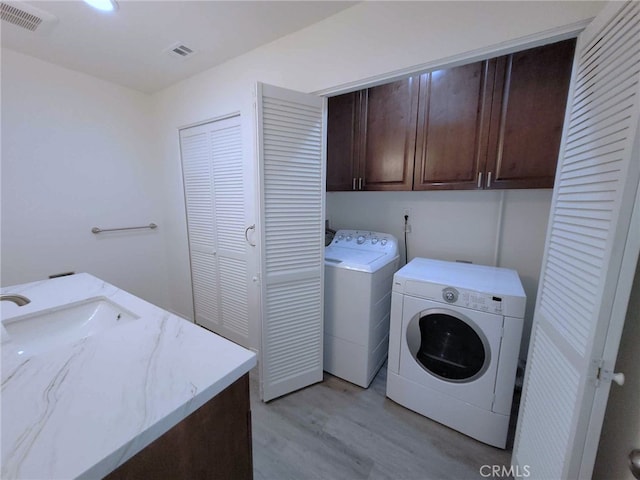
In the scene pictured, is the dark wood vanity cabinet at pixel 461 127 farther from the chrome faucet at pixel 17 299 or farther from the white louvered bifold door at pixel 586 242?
the chrome faucet at pixel 17 299

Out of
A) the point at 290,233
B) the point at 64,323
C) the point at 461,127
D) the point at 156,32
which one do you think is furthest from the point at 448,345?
the point at 156,32

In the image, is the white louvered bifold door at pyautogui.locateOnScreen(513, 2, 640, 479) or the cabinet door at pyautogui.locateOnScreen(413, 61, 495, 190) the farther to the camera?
the cabinet door at pyautogui.locateOnScreen(413, 61, 495, 190)

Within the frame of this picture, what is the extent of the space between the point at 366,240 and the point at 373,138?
842 mm

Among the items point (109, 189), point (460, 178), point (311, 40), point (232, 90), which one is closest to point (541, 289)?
point (460, 178)

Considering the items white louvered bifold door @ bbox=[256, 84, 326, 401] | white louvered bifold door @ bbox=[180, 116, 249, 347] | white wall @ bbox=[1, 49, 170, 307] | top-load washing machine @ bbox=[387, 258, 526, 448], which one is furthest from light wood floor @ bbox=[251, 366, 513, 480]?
white wall @ bbox=[1, 49, 170, 307]

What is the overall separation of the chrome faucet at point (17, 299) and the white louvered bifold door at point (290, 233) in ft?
3.48

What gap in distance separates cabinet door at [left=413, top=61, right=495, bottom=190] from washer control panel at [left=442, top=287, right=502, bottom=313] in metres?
0.72

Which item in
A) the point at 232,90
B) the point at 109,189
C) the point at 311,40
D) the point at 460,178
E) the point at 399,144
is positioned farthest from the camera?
the point at 109,189

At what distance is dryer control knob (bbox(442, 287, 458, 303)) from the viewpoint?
1462 mm

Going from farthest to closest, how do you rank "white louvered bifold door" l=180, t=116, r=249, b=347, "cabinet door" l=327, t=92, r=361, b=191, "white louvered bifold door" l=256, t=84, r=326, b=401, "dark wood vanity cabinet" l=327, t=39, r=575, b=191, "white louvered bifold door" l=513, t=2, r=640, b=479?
"white louvered bifold door" l=180, t=116, r=249, b=347 → "cabinet door" l=327, t=92, r=361, b=191 → "white louvered bifold door" l=256, t=84, r=326, b=401 → "dark wood vanity cabinet" l=327, t=39, r=575, b=191 → "white louvered bifold door" l=513, t=2, r=640, b=479

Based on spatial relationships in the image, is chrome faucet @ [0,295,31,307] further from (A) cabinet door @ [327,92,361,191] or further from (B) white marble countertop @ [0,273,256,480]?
(A) cabinet door @ [327,92,361,191]

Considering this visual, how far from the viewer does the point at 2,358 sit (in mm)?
743

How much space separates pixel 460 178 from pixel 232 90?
1.84m

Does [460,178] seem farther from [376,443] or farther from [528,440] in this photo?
[376,443]
